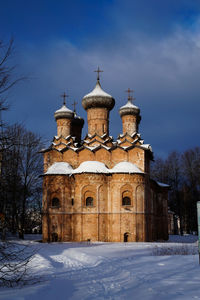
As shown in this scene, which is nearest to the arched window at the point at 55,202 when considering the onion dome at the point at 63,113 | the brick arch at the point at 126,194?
the brick arch at the point at 126,194

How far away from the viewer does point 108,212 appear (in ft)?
69.2

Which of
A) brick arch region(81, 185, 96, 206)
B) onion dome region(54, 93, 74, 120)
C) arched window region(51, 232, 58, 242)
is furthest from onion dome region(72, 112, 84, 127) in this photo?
arched window region(51, 232, 58, 242)

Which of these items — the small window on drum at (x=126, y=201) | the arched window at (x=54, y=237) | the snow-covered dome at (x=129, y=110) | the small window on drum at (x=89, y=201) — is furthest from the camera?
the snow-covered dome at (x=129, y=110)

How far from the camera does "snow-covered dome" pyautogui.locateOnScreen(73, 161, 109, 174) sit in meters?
21.0

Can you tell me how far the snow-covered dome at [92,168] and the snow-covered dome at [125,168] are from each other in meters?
0.58

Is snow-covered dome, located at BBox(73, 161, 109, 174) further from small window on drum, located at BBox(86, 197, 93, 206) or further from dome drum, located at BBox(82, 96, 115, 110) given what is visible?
dome drum, located at BBox(82, 96, 115, 110)

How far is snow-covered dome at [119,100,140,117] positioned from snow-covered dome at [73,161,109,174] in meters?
6.65

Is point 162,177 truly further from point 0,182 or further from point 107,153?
point 0,182

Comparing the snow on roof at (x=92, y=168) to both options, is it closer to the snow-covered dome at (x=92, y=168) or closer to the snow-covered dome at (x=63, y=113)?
the snow-covered dome at (x=92, y=168)

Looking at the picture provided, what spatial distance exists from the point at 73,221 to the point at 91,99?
8761 millimetres

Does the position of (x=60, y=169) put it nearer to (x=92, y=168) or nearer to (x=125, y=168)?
(x=92, y=168)

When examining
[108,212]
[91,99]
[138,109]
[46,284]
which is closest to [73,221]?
[108,212]

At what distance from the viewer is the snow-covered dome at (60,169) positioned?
21.4 meters

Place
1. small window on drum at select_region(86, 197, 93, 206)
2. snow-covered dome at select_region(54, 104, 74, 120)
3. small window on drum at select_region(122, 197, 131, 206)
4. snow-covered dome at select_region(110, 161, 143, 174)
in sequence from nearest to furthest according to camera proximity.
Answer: snow-covered dome at select_region(110, 161, 143, 174), small window on drum at select_region(122, 197, 131, 206), small window on drum at select_region(86, 197, 93, 206), snow-covered dome at select_region(54, 104, 74, 120)
